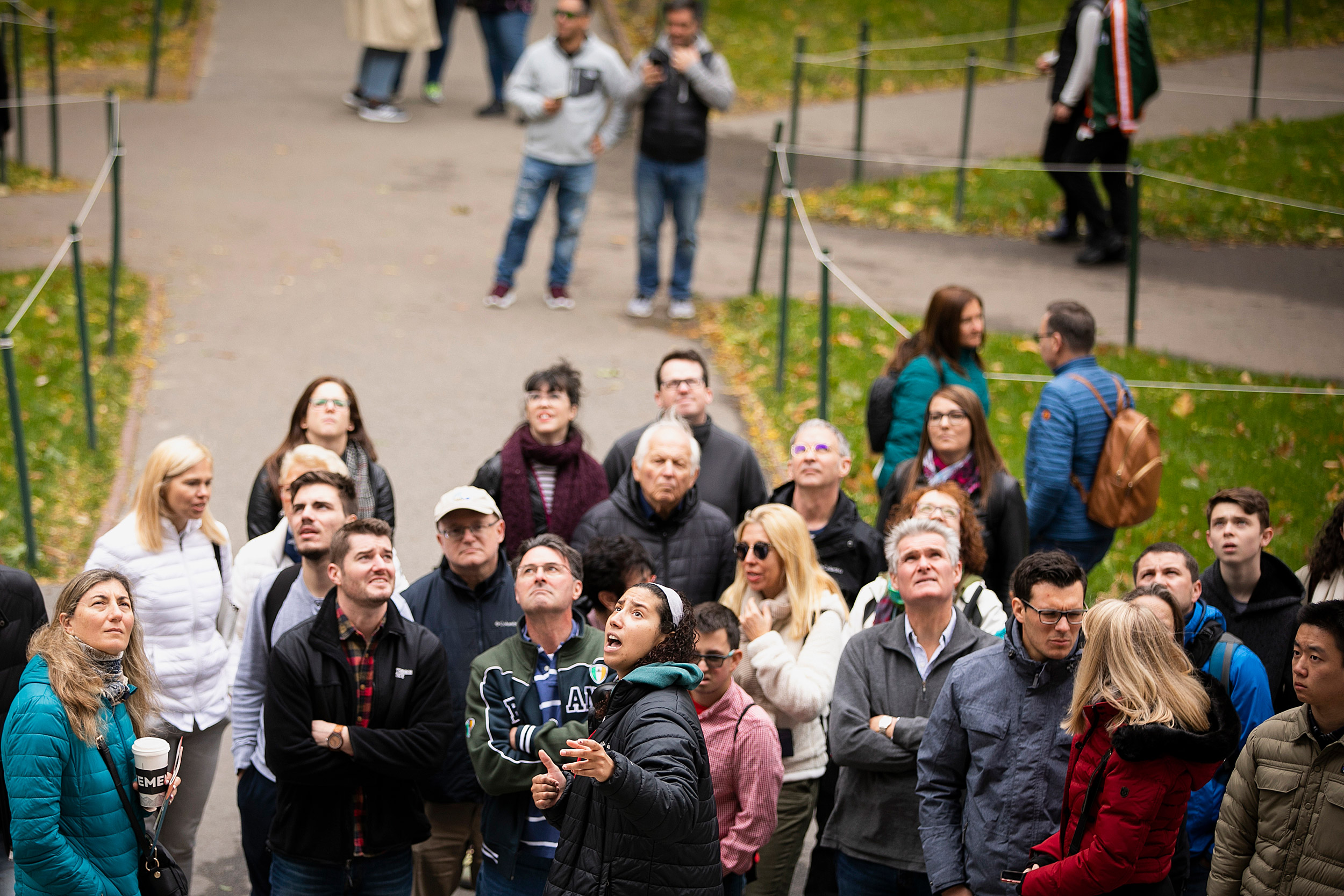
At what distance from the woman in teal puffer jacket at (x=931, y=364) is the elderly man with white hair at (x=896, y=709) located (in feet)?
6.26

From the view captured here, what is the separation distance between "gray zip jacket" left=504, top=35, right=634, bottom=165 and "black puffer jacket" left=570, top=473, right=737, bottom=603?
5.50 metres

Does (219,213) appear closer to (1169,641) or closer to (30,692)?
(30,692)

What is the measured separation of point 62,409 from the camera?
372 inches

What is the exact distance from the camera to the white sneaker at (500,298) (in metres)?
11.5

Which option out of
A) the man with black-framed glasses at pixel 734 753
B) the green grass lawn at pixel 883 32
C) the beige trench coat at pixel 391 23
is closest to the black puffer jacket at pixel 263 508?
the man with black-framed glasses at pixel 734 753

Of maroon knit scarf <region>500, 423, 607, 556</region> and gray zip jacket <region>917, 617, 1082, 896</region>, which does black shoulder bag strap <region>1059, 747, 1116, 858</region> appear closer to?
gray zip jacket <region>917, 617, 1082, 896</region>

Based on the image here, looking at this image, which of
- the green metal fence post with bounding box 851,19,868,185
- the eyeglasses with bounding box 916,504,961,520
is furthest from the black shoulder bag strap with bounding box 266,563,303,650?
the green metal fence post with bounding box 851,19,868,185

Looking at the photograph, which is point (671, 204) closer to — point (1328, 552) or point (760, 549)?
point (760, 549)

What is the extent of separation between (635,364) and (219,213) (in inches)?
204

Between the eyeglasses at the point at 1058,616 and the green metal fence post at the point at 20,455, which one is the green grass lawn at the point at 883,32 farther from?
the eyeglasses at the point at 1058,616

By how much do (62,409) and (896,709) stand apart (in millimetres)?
6952

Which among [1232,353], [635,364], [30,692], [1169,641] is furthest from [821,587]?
[1232,353]

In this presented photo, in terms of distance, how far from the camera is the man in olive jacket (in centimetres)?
396

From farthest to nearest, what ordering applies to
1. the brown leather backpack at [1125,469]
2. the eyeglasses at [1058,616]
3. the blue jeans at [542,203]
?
the blue jeans at [542,203] < the brown leather backpack at [1125,469] < the eyeglasses at [1058,616]
